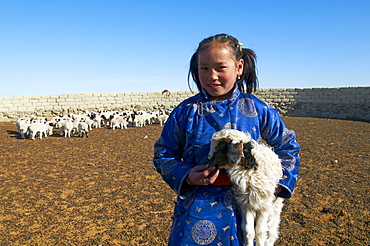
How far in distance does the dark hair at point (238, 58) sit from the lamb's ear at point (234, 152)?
0.55m

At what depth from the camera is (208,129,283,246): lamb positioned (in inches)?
59.2

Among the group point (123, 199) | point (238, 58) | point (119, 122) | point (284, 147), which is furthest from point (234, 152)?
point (119, 122)

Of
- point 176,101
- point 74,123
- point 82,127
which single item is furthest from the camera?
point 176,101

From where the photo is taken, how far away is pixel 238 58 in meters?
1.79

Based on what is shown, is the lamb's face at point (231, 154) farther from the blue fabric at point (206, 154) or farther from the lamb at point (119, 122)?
the lamb at point (119, 122)

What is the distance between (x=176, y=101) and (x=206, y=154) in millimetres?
23719

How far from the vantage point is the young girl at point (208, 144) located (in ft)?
5.18

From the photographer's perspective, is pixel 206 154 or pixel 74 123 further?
pixel 74 123

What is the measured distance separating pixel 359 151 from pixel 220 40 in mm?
8871

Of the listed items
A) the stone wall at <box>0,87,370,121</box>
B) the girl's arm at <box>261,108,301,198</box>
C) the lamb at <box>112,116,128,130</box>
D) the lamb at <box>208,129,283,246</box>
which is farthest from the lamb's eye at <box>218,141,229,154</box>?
the stone wall at <box>0,87,370,121</box>

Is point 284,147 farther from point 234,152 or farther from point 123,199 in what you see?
point 123,199

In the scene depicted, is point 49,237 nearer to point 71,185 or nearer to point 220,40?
point 71,185

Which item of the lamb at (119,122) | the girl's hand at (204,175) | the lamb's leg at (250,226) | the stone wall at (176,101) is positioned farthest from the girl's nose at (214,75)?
the stone wall at (176,101)

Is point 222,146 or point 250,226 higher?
point 222,146
